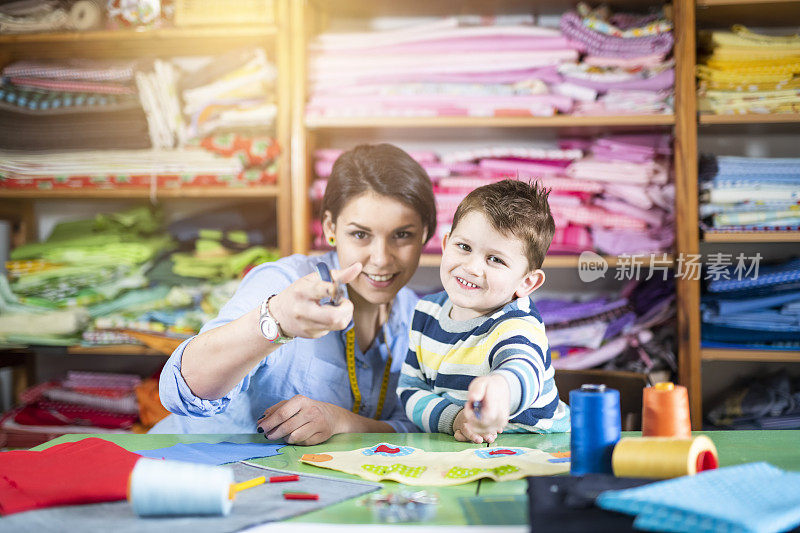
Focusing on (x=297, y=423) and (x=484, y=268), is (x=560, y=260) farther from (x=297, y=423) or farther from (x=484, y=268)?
(x=297, y=423)

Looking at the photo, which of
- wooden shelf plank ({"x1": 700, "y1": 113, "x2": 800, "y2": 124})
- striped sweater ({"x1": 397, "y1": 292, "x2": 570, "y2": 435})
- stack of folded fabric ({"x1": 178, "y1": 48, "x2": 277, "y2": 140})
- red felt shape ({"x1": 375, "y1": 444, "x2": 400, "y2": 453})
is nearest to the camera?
red felt shape ({"x1": 375, "y1": 444, "x2": 400, "y2": 453})

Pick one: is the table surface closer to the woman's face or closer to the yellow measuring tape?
the yellow measuring tape

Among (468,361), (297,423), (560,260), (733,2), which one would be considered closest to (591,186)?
(560,260)

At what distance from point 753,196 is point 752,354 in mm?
526

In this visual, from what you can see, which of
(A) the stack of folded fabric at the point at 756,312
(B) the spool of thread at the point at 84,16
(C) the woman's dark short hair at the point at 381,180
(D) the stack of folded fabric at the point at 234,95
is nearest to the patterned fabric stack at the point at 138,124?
(D) the stack of folded fabric at the point at 234,95

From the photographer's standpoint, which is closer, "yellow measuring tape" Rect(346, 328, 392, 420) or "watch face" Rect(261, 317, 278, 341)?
"watch face" Rect(261, 317, 278, 341)

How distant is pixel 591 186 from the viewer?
2480 mm

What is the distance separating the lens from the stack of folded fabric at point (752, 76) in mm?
2387

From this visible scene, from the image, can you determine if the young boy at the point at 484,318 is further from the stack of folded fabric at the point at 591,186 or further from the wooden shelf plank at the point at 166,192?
the wooden shelf plank at the point at 166,192

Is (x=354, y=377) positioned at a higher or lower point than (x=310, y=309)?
lower

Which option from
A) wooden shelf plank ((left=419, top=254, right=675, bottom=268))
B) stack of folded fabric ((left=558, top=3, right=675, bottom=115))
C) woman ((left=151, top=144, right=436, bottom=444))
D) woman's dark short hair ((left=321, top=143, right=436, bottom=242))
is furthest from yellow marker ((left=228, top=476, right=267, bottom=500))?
stack of folded fabric ((left=558, top=3, right=675, bottom=115))

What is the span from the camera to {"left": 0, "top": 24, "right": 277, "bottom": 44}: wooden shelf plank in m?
2.51

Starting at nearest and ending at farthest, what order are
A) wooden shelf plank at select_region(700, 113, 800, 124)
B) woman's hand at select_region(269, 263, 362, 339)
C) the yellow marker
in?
the yellow marker → woman's hand at select_region(269, 263, 362, 339) → wooden shelf plank at select_region(700, 113, 800, 124)

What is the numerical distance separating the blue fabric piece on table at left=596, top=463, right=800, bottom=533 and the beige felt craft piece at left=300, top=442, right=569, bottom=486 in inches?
8.3
